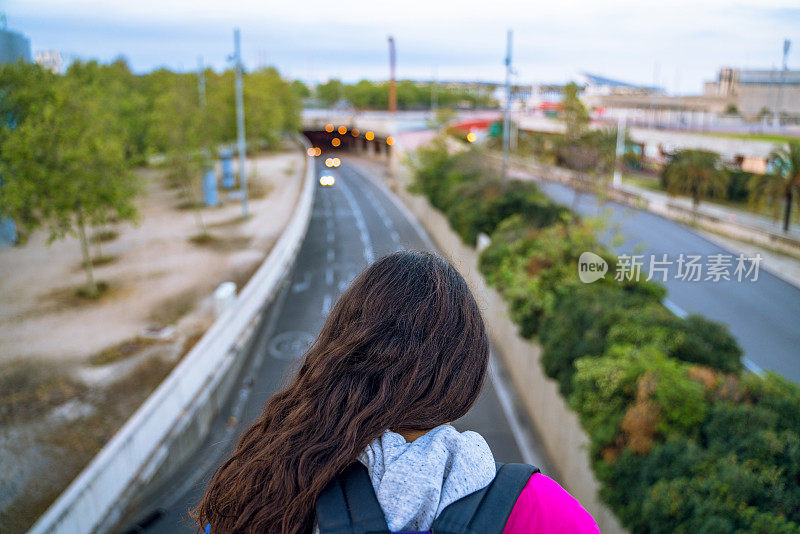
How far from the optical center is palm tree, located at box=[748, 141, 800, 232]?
829 centimetres

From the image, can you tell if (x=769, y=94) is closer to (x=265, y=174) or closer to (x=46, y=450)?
(x=46, y=450)

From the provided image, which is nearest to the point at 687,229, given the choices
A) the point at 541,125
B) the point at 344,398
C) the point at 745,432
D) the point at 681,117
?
the point at 681,117

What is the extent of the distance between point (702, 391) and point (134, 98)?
37.7 m

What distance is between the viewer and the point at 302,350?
14094 millimetres

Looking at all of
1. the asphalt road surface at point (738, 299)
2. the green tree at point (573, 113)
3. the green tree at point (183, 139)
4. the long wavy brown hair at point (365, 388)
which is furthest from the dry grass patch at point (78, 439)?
the green tree at point (183, 139)

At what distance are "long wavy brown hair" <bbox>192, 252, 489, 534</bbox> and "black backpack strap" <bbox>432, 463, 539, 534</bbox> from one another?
0.64ft

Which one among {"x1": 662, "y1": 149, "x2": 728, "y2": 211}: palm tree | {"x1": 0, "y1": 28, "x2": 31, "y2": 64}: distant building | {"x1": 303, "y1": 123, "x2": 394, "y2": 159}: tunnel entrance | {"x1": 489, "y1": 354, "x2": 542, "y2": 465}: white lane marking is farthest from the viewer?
{"x1": 303, "y1": 123, "x2": 394, "y2": 159}: tunnel entrance

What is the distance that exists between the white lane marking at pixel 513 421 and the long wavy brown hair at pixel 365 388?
7.74 meters

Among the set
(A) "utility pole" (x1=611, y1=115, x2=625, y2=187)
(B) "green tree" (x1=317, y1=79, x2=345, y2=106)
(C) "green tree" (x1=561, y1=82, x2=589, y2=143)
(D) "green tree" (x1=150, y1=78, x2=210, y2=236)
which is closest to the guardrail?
(A) "utility pole" (x1=611, y1=115, x2=625, y2=187)

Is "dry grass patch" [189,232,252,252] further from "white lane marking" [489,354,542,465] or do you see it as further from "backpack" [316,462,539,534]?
"backpack" [316,462,539,534]

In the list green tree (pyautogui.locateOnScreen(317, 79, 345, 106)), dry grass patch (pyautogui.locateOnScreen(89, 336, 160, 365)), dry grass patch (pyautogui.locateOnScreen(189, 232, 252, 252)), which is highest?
green tree (pyautogui.locateOnScreen(317, 79, 345, 106))

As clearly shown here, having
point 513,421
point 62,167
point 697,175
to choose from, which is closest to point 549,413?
point 513,421

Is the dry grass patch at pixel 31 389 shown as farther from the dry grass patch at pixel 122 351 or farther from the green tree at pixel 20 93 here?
the green tree at pixel 20 93

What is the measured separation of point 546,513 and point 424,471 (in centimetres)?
24
